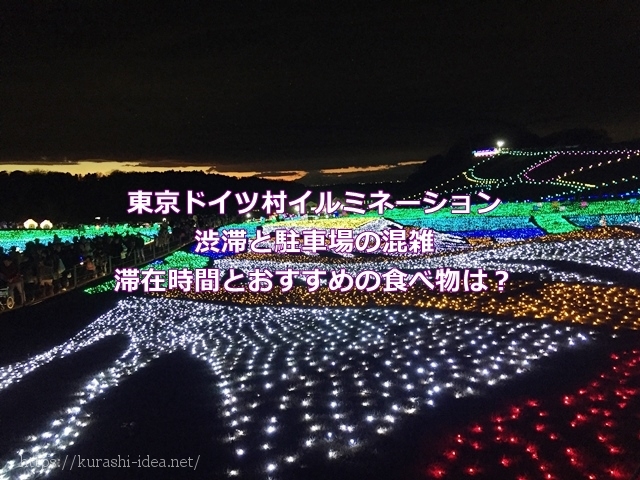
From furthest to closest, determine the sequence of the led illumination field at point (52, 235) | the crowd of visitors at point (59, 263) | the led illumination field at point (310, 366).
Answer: the led illumination field at point (52, 235) → the crowd of visitors at point (59, 263) → the led illumination field at point (310, 366)

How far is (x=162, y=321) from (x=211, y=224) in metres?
26.1

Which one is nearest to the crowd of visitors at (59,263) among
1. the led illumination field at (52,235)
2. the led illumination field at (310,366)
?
the led illumination field at (310,366)

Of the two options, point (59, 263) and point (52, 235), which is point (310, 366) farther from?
point (52, 235)

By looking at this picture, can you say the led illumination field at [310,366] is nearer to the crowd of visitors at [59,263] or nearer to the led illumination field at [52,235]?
the crowd of visitors at [59,263]

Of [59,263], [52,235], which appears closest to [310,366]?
[59,263]

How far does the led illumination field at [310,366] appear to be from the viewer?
5223 mm

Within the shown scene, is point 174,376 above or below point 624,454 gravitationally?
below

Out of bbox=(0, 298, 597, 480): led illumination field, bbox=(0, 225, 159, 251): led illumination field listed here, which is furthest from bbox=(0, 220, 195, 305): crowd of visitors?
bbox=(0, 225, 159, 251): led illumination field

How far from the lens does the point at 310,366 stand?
288 inches

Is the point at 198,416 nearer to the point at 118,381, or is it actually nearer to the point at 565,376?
the point at 118,381

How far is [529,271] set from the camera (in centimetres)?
1418

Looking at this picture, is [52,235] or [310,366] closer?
[310,366]

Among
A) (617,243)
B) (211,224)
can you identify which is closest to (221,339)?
(617,243)

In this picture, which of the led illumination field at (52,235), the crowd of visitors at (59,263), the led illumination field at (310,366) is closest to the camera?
the led illumination field at (310,366)
